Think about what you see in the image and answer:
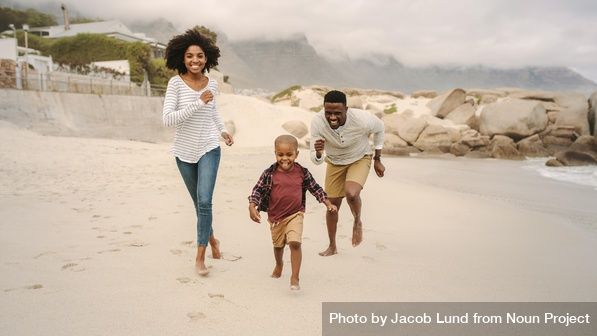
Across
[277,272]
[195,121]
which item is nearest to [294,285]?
[277,272]

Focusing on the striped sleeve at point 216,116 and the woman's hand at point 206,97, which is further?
the striped sleeve at point 216,116

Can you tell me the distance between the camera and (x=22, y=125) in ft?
61.3

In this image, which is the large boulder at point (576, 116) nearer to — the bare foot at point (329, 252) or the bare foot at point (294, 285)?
the bare foot at point (329, 252)

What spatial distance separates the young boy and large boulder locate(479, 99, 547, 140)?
2439cm

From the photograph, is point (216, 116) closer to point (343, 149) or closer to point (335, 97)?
point (335, 97)

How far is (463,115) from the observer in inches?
1307

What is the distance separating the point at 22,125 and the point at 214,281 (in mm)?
18825

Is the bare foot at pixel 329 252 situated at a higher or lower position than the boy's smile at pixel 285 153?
lower

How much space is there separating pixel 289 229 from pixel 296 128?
24.2 metres

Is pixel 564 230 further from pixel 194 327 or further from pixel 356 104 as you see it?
pixel 356 104

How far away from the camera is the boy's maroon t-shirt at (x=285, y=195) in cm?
348

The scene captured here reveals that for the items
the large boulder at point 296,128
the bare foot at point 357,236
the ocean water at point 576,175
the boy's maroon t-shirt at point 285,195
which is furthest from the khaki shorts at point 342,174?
the large boulder at point 296,128

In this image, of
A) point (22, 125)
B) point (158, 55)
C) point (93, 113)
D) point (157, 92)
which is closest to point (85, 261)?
point (22, 125)

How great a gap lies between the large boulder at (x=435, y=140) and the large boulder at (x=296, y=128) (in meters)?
6.94
